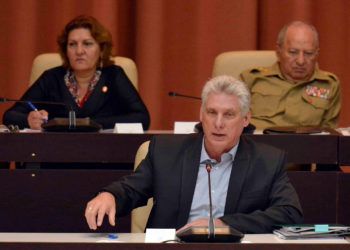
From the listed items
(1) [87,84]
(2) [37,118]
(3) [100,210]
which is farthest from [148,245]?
(1) [87,84]

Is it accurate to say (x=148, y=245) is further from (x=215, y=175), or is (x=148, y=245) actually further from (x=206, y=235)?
(x=215, y=175)

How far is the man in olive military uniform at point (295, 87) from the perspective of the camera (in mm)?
5500

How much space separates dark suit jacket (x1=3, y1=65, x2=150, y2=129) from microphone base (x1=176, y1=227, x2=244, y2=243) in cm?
255

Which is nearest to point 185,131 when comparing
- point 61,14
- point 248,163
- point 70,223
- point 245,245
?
point 70,223

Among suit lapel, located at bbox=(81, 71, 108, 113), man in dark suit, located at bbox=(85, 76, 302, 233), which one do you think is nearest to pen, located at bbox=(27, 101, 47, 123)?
suit lapel, located at bbox=(81, 71, 108, 113)

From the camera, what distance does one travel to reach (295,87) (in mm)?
5551

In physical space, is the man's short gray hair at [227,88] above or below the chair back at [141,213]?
above

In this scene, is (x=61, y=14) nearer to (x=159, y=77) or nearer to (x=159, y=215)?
(x=159, y=77)

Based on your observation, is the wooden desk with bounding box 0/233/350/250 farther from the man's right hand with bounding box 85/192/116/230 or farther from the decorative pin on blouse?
the decorative pin on blouse

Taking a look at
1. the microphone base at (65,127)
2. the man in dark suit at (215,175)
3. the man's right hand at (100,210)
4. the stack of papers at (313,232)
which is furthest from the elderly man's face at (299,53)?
the stack of papers at (313,232)

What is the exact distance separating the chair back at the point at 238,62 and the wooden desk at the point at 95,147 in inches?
45.7

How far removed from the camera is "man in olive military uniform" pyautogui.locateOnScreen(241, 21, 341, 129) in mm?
5500

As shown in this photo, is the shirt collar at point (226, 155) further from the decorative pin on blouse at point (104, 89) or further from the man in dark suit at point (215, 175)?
the decorative pin on blouse at point (104, 89)

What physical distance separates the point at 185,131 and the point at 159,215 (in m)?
1.06
